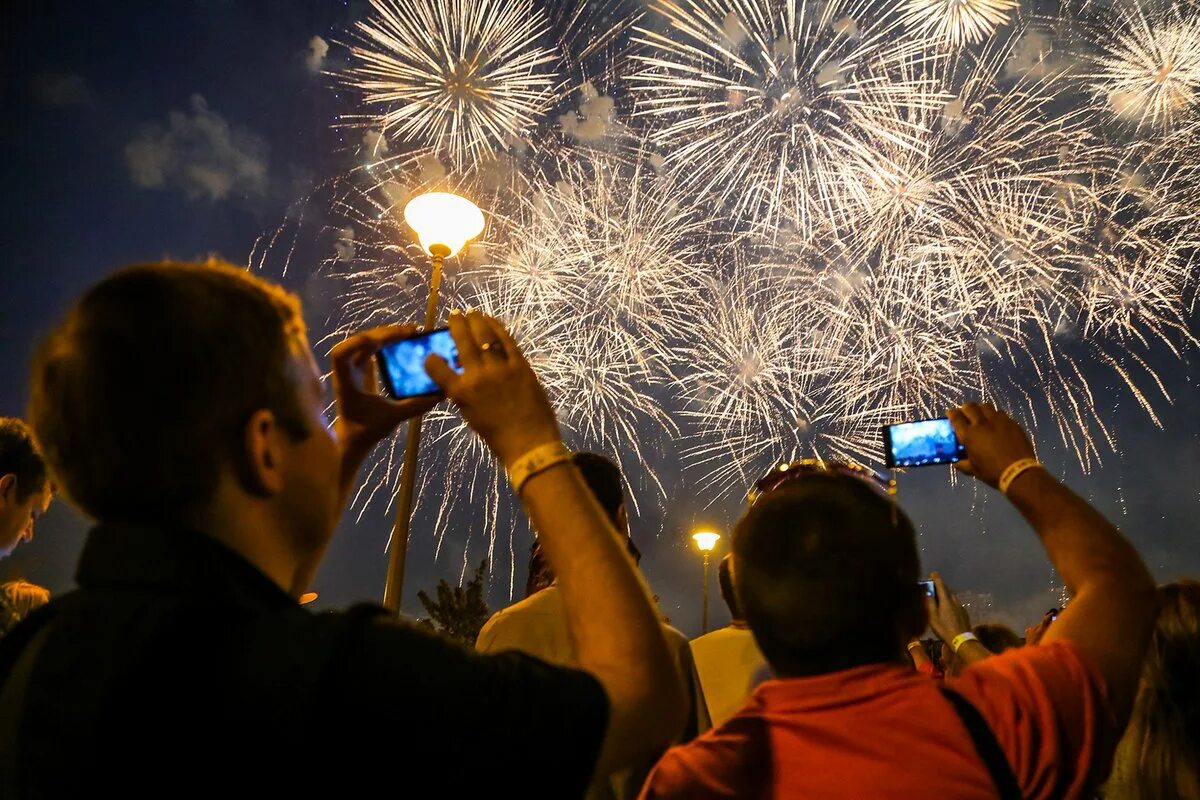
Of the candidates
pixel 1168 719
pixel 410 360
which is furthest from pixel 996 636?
pixel 410 360

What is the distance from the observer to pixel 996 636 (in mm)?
6473

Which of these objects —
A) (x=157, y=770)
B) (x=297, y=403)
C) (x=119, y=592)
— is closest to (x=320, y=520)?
(x=297, y=403)

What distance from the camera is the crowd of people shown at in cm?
109

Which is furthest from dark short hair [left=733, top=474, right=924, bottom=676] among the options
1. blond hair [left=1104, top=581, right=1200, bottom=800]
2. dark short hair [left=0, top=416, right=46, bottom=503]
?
dark short hair [left=0, top=416, right=46, bottom=503]

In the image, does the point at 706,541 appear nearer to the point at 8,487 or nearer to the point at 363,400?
the point at 8,487

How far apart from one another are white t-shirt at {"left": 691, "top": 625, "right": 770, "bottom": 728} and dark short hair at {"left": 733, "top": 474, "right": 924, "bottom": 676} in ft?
6.45

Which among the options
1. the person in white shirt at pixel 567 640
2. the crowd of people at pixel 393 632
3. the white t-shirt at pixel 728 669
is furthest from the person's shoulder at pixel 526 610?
the crowd of people at pixel 393 632

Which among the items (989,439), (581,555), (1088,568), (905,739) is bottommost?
(905,739)

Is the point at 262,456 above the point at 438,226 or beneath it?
beneath

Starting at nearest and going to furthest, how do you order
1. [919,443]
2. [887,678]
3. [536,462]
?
[536,462] → [887,678] → [919,443]

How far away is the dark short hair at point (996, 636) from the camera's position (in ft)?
20.9

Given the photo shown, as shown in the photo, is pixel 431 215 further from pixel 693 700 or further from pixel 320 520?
pixel 320 520

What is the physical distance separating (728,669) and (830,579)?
228 cm

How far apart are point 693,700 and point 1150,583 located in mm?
2086
